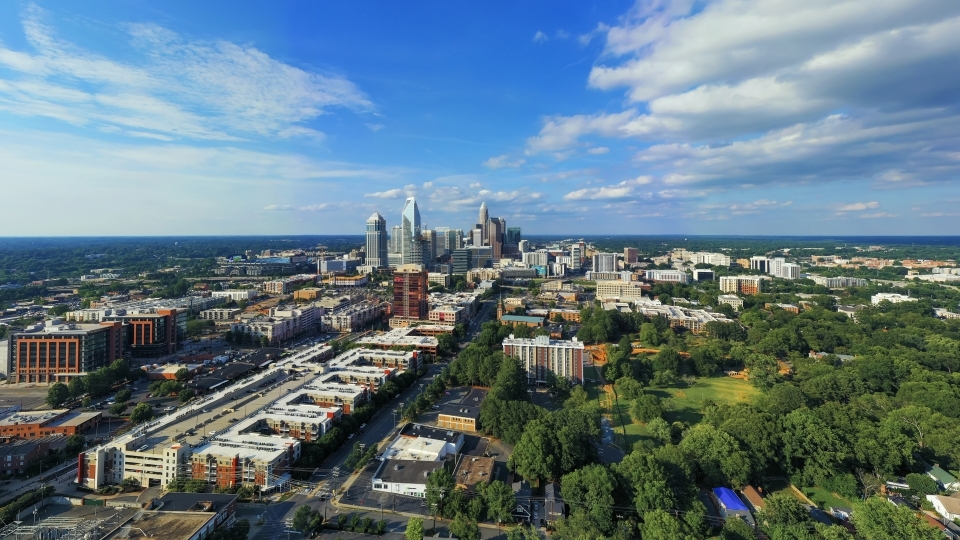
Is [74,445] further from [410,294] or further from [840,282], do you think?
[840,282]

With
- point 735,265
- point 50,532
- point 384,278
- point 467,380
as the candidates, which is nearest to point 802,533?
point 467,380

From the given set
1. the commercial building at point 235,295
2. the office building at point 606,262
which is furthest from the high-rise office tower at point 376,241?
the office building at point 606,262

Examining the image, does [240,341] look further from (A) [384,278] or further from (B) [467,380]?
(A) [384,278]

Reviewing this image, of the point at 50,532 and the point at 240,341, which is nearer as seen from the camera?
the point at 50,532

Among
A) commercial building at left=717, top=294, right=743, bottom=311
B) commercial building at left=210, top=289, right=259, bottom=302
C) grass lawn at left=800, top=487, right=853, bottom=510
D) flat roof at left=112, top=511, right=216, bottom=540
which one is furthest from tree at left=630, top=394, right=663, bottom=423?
commercial building at left=210, top=289, right=259, bottom=302

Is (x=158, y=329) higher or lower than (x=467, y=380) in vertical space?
higher

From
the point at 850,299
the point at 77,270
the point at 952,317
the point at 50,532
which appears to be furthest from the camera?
the point at 77,270
